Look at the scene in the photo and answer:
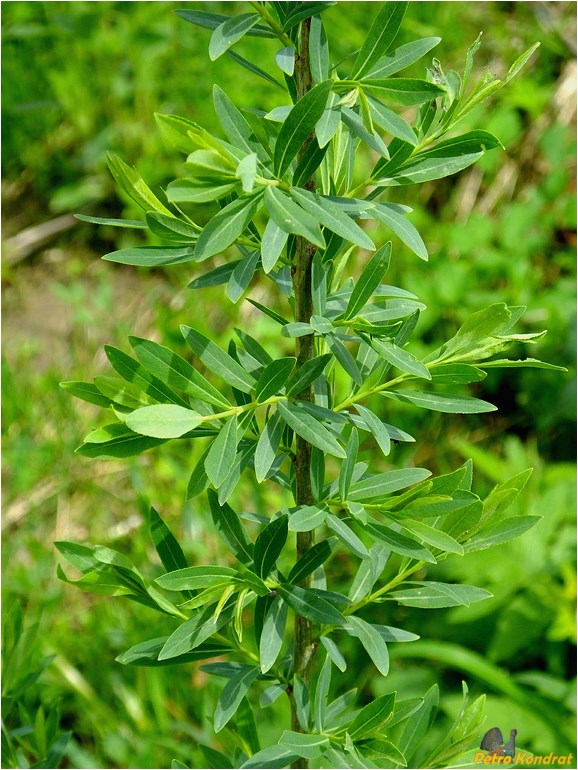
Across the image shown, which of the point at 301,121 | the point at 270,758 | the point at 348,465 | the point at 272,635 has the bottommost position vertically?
the point at 270,758

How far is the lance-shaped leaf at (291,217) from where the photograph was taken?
0.50 meters

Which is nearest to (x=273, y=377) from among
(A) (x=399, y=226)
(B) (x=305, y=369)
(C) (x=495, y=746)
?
(B) (x=305, y=369)

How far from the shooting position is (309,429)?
59 centimetres

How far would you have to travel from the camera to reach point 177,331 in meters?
2.31

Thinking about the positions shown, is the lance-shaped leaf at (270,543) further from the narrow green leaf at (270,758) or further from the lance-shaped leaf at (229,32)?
the lance-shaped leaf at (229,32)

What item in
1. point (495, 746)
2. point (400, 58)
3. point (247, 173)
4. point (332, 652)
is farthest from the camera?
point (495, 746)

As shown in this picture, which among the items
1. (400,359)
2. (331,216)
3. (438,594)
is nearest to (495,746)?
(438,594)

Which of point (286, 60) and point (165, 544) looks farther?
point (165, 544)

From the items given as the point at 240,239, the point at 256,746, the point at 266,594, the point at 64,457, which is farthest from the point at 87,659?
the point at 240,239

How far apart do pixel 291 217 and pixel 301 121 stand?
62mm

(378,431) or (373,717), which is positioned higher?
(378,431)

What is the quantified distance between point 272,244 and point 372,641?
1.04 feet

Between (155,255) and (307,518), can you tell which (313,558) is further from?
(155,255)

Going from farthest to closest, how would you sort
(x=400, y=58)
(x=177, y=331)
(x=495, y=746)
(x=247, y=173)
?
1. (x=177, y=331)
2. (x=495, y=746)
3. (x=400, y=58)
4. (x=247, y=173)
